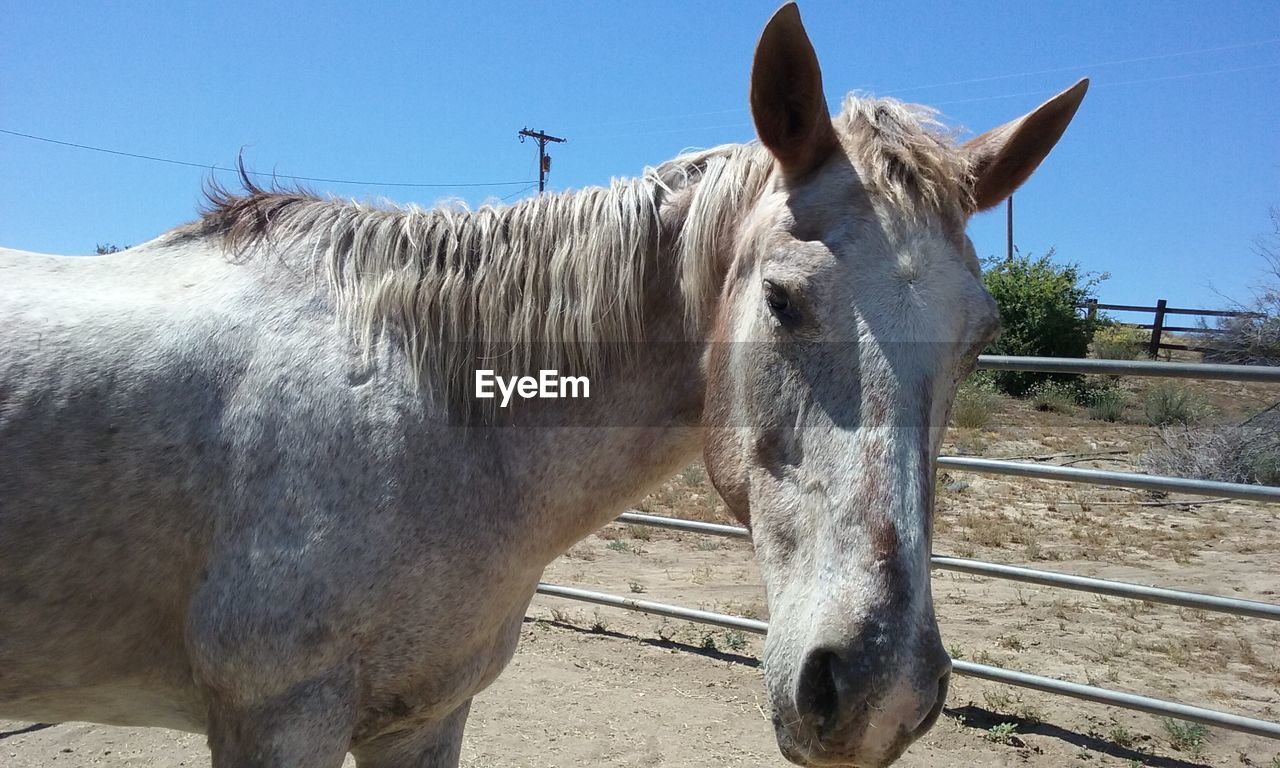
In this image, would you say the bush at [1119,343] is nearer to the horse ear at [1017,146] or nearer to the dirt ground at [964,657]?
the dirt ground at [964,657]

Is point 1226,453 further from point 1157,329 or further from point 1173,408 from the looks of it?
point 1157,329

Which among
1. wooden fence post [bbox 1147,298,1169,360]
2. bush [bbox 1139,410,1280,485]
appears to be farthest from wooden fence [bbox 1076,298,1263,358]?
bush [bbox 1139,410,1280,485]

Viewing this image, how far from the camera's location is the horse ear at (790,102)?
160 centimetres

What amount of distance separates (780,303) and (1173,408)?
1312 cm

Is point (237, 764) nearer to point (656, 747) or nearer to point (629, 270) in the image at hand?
point (629, 270)

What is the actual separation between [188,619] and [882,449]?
1443 mm

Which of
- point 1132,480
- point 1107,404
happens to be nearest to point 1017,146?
point 1132,480

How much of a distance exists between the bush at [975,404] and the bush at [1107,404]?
1510 millimetres

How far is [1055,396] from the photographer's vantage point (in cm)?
1421

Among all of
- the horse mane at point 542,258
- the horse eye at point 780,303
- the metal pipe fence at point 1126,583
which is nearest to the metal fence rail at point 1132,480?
the metal pipe fence at point 1126,583

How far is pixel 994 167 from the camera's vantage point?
Result: 6.09 feet

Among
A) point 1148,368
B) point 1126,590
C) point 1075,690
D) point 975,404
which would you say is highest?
point 1148,368

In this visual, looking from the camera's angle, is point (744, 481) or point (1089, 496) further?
point (1089, 496)

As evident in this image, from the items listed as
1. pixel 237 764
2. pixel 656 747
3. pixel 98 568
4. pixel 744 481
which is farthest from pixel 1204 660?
pixel 98 568
